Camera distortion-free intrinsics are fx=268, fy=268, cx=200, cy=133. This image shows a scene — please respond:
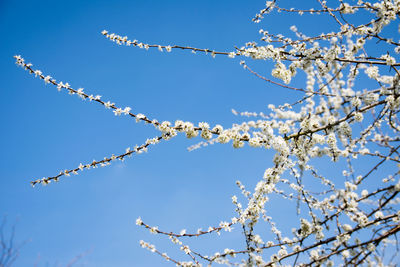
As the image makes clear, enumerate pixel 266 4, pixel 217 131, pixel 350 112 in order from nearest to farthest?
pixel 350 112 → pixel 217 131 → pixel 266 4

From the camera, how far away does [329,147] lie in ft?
10.0

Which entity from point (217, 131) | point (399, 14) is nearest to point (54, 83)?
point (217, 131)

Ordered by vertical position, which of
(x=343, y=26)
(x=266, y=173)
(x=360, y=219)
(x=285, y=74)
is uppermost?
(x=343, y=26)

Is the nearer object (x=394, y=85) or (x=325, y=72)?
(x=394, y=85)

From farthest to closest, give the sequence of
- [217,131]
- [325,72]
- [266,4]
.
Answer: [266,4], [325,72], [217,131]

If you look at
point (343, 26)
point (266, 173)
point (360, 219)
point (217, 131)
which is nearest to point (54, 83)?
point (217, 131)

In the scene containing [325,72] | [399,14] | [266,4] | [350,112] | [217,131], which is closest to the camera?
[350,112]

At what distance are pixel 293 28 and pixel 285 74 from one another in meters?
0.93

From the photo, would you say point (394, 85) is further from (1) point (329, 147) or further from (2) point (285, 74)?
(2) point (285, 74)

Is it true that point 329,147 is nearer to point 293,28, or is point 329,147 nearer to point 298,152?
point 298,152

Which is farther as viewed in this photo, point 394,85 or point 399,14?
point 399,14

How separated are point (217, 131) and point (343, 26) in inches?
79.4

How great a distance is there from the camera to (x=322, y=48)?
3.20 meters

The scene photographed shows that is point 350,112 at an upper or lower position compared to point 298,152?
upper
